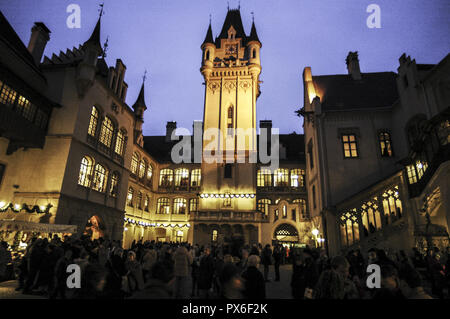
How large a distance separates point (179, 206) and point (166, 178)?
5.14m

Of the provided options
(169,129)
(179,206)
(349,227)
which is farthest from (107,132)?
(349,227)

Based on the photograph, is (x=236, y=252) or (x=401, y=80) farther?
(x=401, y=80)

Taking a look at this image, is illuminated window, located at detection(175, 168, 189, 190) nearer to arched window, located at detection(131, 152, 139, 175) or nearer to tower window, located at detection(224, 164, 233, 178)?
arched window, located at detection(131, 152, 139, 175)

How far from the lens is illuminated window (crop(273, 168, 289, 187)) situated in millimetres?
38591

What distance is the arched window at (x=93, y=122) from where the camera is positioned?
2325 centimetres

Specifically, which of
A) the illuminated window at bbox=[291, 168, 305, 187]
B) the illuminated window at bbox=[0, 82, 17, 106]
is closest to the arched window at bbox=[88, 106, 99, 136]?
A: the illuminated window at bbox=[0, 82, 17, 106]

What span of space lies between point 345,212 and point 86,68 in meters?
24.3

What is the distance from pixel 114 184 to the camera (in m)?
27.1

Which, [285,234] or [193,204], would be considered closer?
[285,234]

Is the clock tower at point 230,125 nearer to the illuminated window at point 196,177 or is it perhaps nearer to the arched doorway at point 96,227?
the illuminated window at point 196,177

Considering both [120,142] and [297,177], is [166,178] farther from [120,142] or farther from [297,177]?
[297,177]
